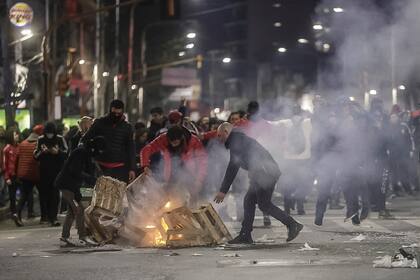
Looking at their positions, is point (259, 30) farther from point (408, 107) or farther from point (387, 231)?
point (387, 231)

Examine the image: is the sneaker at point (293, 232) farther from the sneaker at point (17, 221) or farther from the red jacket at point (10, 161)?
the red jacket at point (10, 161)

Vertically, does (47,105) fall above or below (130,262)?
above

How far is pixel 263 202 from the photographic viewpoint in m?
11.8

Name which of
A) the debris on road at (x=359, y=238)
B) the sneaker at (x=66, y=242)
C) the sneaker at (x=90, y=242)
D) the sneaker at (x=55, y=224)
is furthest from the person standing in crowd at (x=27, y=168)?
the debris on road at (x=359, y=238)

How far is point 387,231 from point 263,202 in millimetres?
2062

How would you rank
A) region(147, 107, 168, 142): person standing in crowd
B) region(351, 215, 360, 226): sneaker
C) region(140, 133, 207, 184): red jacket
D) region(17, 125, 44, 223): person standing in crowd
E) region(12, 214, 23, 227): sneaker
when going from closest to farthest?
region(140, 133, 207, 184): red jacket → region(351, 215, 360, 226): sneaker → region(12, 214, 23, 227): sneaker → region(17, 125, 44, 223): person standing in crowd → region(147, 107, 168, 142): person standing in crowd

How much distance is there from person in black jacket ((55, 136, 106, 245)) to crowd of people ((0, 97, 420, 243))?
0.01 metres

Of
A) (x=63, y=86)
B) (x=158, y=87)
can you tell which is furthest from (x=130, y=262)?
(x=158, y=87)

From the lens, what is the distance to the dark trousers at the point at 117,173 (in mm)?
12539

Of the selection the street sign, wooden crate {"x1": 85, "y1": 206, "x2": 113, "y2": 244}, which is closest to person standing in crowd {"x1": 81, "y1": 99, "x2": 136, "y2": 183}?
wooden crate {"x1": 85, "y1": 206, "x2": 113, "y2": 244}

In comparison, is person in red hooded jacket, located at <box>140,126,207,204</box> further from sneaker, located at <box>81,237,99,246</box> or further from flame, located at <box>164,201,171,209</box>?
sneaker, located at <box>81,237,99,246</box>

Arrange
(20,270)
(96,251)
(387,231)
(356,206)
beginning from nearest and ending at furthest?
(20,270) < (96,251) < (387,231) < (356,206)

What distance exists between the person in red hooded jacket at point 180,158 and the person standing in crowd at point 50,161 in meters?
3.90

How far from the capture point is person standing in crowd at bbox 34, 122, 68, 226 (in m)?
15.5
